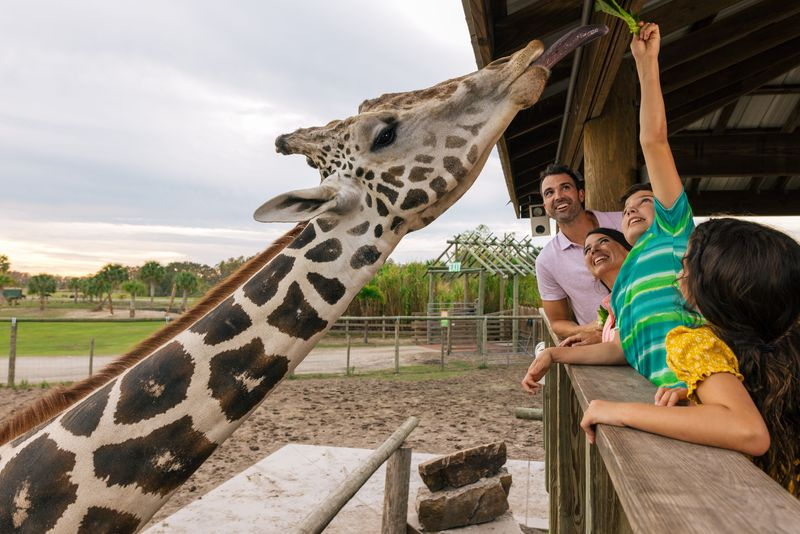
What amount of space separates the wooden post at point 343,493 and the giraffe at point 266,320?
30.1 inches

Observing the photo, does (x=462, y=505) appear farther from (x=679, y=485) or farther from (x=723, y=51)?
(x=723, y=51)

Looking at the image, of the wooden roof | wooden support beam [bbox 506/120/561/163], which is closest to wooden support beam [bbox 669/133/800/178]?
the wooden roof

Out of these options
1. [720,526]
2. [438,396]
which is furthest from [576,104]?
[438,396]

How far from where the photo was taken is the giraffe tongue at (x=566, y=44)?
1.81 metres

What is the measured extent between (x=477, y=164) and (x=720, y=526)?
1364mm

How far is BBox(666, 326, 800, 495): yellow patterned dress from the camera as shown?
1.15 m

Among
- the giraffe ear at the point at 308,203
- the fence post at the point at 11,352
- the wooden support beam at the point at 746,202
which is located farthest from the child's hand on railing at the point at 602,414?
the fence post at the point at 11,352

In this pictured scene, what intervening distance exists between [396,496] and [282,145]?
2.57 m

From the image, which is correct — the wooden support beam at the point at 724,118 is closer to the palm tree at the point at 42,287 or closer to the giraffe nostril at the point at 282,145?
the giraffe nostril at the point at 282,145

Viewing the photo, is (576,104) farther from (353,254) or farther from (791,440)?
(791,440)

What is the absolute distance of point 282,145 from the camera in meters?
2.05

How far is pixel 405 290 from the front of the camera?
28.2 metres

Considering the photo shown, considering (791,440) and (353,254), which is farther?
(353,254)

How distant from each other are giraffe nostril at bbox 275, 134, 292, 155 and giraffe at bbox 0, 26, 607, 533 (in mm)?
98
